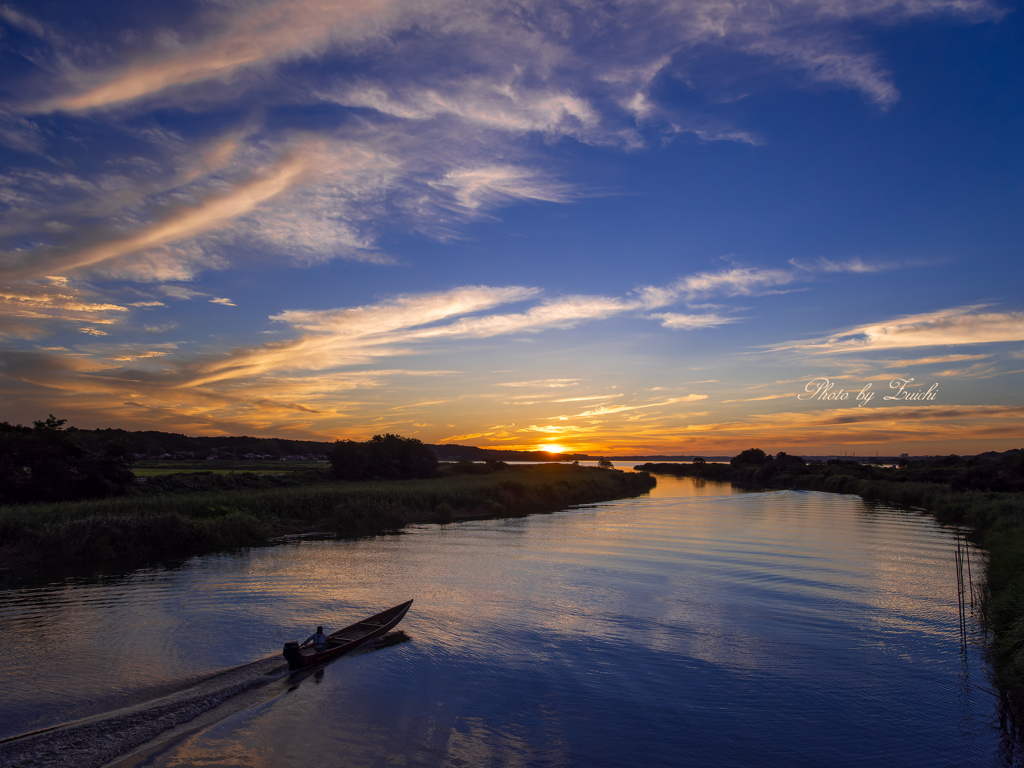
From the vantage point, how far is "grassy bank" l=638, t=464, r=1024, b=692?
1499cm

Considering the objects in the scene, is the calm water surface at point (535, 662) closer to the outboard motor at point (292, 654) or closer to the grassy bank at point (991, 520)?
the outboard motor at point (292, 654)

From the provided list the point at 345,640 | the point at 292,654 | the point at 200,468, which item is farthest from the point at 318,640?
the point at 200,468

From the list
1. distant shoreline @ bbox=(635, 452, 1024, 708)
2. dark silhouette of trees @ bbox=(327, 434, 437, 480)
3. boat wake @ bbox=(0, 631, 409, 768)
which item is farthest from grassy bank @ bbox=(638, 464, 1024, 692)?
dark silhouette of trees @ bbox=(327, 434, 437, 480)

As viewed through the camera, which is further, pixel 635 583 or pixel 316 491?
pixel 316 491

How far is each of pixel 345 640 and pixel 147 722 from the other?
Result: 18.1ft

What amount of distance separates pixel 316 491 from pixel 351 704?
126 feet

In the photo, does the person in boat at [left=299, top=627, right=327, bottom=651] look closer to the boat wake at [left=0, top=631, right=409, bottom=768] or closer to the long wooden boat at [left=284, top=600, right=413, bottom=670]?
the long wooden boat at [left=284, top=600, right=413, bottom=670]

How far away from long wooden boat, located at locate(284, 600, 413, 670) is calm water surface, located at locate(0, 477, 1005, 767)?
1.35 feet

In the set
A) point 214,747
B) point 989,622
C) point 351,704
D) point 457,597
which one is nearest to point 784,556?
point 989,622

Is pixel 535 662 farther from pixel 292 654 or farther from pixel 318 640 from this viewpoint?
pixel 292 654

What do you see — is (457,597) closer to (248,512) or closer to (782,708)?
(782,708)

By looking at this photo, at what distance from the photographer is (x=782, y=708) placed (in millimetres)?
13039

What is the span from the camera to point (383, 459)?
83312mm

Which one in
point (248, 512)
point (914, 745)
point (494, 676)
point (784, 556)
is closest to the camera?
point (914, 745)
